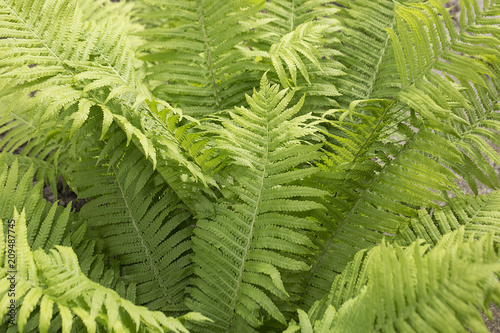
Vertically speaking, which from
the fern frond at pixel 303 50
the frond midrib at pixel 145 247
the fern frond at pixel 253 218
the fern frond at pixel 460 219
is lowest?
the frond midrib at pixel 145 247

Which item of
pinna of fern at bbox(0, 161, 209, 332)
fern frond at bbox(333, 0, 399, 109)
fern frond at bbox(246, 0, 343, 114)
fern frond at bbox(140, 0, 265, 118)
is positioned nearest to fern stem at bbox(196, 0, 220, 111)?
fern frond at bbox(140, 0, 265, 118)

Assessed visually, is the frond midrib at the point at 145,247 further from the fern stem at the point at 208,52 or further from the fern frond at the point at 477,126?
the fern frond at the point at 477,126

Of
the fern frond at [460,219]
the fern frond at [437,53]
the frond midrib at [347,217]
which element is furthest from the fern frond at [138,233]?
the fern frond at [437,53]

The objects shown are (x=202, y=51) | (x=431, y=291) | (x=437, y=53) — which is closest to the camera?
(x=431, y=291)

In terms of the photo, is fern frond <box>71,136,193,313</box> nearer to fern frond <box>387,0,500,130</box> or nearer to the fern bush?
the fern bush

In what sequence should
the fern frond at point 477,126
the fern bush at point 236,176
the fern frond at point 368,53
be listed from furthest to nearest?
the fern frond at point 368,53 < the fern frond at point 477,126 < the fern bush at point 236,176

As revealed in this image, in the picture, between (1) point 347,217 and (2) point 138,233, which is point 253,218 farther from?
(2) point 138,233

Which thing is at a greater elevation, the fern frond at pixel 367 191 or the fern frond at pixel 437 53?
the fern frond at pixel 437 53

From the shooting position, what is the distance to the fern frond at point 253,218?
1171mm

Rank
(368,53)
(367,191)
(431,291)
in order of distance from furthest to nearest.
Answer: (368,53) → (367,191) → (431,291)

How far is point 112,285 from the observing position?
132cm

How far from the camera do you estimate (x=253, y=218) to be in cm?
121

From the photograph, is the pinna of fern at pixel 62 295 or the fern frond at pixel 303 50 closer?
the pinna of fern at pixel 62 295

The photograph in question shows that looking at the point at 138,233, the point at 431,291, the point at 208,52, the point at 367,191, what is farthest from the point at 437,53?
the point at 138,233
